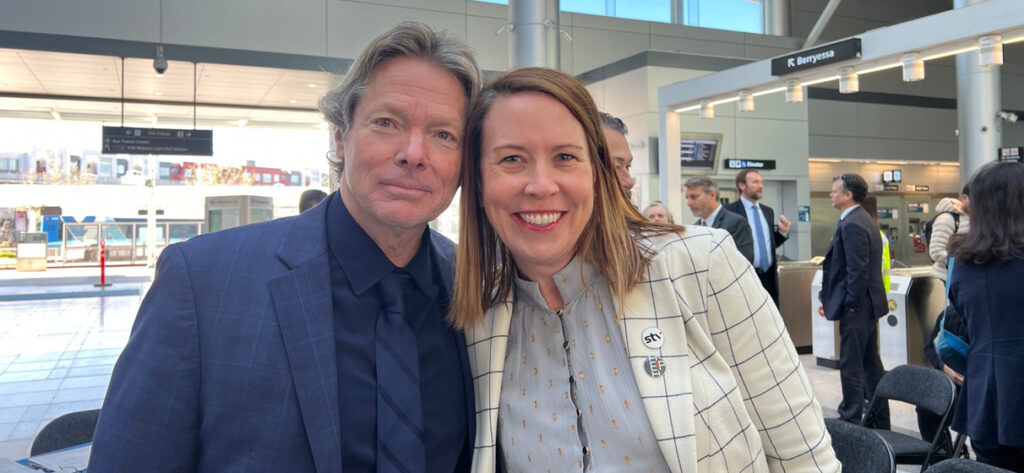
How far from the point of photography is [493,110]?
1.35m

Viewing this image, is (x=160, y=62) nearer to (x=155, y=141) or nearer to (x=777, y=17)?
(x=155, y=141)

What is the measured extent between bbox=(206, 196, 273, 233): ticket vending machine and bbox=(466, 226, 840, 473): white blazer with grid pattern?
24.6 ft

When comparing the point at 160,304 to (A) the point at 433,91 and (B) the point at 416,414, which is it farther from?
(A) the point at 433,91

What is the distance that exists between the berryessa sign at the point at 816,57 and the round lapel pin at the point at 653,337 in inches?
223

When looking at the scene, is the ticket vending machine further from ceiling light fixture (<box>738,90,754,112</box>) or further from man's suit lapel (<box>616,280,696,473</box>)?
man's suit lapel (<box>616,280,696,473</box>)

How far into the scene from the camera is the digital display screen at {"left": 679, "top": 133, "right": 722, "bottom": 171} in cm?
1087

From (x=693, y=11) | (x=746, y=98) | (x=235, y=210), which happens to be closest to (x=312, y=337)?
(x=746, y=98)

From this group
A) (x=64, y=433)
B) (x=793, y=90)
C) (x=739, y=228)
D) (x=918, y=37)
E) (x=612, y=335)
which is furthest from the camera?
(x=793, y=90)

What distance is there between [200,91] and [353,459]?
41.7 feet

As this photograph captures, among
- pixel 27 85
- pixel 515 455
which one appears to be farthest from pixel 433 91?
pixel 27 85

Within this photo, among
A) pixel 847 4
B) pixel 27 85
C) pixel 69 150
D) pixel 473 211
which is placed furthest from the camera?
pixel 69 150

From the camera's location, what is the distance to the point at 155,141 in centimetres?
1140

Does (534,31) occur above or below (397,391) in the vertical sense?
above

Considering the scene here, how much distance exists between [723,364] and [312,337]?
0.77 metres
